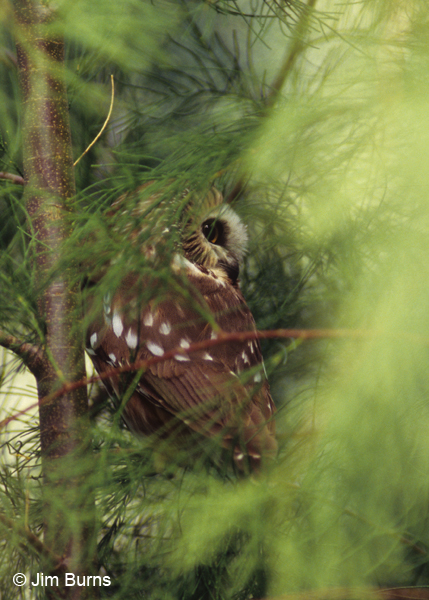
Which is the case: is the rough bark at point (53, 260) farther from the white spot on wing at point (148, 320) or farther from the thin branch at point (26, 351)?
the white spot on wing at point (148, 320)

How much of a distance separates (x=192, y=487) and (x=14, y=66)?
64cm

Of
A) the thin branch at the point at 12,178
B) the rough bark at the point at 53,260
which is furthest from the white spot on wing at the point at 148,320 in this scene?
the thin branch at the point at 12,178

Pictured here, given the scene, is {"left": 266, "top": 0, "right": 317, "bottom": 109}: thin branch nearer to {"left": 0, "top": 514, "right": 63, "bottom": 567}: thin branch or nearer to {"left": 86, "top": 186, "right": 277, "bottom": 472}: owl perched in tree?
{"left": 86, "top": 186, "right": 277, "bottom": 472}: owl perched in tree

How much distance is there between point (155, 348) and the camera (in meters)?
0.66

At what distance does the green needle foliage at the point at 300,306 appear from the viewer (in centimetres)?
31

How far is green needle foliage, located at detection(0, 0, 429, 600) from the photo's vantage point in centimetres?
31

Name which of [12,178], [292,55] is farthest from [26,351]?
[292,55]

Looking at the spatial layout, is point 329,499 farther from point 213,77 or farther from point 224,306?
point 213,77

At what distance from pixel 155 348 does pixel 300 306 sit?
23 centimetres

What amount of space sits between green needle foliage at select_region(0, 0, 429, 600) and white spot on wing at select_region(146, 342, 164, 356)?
0.37ft

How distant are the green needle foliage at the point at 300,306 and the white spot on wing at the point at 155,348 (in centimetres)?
11

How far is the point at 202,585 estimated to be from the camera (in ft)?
1.97

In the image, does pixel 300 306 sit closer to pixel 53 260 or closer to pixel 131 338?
pixel 131 338

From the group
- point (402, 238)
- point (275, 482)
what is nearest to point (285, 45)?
point (402, 238)
